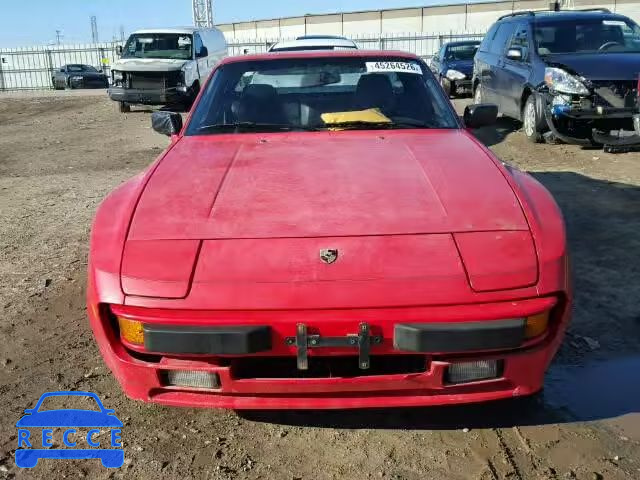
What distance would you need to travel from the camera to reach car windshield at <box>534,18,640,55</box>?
8500 millimetres

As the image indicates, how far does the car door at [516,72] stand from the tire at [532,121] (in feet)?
0.69

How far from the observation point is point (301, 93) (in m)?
3.86

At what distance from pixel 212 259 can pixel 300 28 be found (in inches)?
1983

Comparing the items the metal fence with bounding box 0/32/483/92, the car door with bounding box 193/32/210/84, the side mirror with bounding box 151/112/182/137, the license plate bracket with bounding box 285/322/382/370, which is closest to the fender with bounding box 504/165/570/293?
the license plate bracket with bounding box 285/322/382/370

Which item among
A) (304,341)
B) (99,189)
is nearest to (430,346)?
(304,341)

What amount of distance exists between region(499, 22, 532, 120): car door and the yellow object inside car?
5753mm

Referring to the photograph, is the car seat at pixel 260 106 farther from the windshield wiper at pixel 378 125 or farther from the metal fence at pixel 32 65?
the metal fence at pixel 32 65

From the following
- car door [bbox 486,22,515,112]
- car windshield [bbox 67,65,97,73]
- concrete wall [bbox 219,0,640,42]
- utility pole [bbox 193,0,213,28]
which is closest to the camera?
car door [bbox 486,22,515,112]

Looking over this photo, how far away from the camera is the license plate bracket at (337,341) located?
84.0 inches

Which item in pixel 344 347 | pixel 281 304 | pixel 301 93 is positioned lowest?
pixel 344 347

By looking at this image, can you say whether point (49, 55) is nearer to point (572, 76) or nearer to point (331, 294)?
point (572, 76)

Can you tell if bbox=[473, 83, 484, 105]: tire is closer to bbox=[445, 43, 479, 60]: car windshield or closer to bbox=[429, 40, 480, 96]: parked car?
bbox=[429, 40, 480, 96]: parked car

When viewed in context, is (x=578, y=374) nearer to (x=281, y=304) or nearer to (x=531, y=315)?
(x=531, y=315)

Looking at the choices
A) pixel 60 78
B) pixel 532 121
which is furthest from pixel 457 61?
pixel 60 78
